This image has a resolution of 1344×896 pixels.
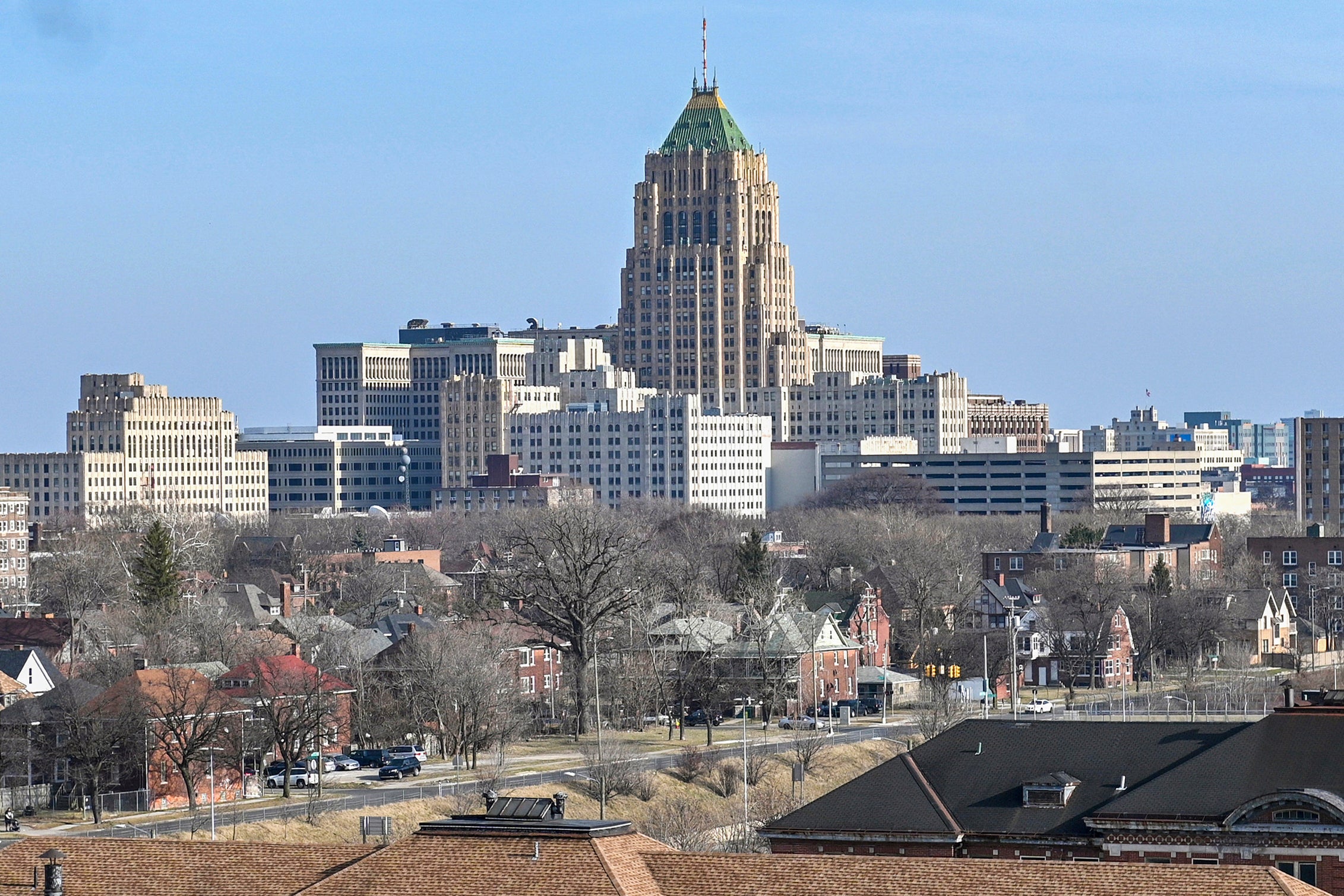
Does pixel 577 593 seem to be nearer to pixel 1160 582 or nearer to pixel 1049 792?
pixel 1160 582

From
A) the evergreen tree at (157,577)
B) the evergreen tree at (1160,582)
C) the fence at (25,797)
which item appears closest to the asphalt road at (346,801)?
the fence at (25,797)

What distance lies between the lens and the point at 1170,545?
188 metres

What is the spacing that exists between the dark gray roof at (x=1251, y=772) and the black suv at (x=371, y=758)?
46152 mm

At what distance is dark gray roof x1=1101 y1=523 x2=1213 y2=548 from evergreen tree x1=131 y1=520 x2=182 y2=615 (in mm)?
73220

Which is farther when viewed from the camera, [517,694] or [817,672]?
[817,672]

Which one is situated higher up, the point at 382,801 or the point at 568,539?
the point at 568,539

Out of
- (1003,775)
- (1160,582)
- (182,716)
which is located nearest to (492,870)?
(1003,775)

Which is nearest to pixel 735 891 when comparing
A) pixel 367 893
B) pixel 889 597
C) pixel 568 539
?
pixel 367 893

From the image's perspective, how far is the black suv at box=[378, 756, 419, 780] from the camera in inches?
3912

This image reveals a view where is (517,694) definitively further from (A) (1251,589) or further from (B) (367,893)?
(B) (367,893)

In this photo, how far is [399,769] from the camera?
100m

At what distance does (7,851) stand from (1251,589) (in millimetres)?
128158

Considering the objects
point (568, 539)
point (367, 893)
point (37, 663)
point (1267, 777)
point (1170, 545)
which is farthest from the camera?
point (1170, 545)

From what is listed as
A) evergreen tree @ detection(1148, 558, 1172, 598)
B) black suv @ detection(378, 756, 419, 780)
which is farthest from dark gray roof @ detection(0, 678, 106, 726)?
evergreen tree @ detection(1148, 558, 1172, 598)
